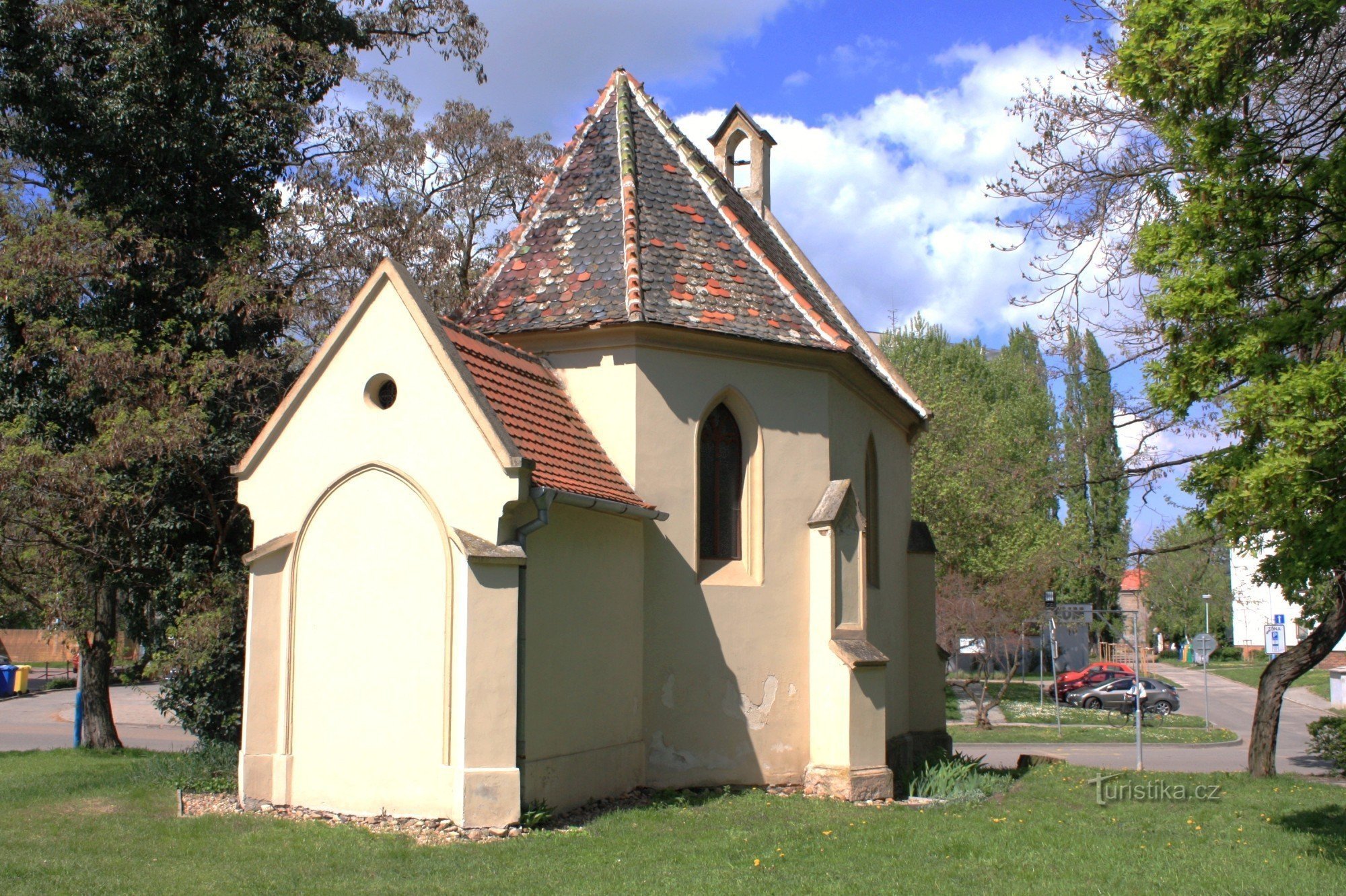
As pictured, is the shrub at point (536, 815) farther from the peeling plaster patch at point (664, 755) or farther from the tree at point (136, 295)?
the tree at point (136, 295)

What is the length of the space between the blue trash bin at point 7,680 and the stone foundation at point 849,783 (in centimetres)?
3881

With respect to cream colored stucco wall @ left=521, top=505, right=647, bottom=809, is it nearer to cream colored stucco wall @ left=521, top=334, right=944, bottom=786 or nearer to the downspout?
the downspout

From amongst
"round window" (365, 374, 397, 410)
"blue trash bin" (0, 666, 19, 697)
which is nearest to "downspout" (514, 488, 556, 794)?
"round window" (365, 374, 397, 410)

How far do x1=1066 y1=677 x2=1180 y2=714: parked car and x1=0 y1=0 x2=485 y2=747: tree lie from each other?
33.1 metres

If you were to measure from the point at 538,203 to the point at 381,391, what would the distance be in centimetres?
495

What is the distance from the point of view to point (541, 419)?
41.1 ft

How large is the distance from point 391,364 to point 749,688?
585 centimetres

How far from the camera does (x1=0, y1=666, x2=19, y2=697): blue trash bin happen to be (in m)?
41.5

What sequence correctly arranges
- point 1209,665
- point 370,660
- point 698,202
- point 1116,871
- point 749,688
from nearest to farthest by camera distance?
point 1116,871, point 370,660, point 749,688, point 698,202, point 1209,665

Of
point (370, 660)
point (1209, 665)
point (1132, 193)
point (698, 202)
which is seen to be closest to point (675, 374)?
point (698, 202)

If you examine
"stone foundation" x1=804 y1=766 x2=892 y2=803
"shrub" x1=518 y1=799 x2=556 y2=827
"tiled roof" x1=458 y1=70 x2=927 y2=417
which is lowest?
"stone foundation" x1=804 y1=766 x2=892 y2=803

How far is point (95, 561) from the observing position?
56.6 ft

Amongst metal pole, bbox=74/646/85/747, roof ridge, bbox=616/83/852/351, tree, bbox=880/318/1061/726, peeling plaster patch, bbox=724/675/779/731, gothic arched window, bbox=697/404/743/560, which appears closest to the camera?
peeling plaster patch, bbox=724/675/779/731

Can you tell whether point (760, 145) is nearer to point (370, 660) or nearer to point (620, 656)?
point (620, 656)
